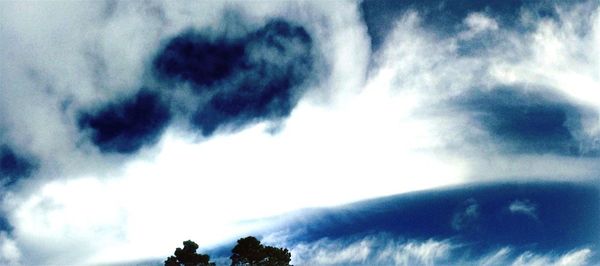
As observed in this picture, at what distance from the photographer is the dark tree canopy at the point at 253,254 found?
125562 millimetres

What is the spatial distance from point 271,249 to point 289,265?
16.5 feet

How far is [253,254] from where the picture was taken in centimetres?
12544

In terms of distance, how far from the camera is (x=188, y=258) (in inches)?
4931

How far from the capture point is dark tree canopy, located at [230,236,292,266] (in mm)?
125562

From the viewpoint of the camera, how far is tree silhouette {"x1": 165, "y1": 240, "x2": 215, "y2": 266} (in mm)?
125250

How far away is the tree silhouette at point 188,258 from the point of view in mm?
125250

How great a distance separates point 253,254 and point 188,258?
1231 cm

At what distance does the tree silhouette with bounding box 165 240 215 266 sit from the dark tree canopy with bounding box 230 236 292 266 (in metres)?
4.95

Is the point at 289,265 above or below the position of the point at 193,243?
below

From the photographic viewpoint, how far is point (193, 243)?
12675 centimetres

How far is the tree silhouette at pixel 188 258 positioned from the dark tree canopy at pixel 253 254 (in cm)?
495

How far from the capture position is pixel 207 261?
126 m

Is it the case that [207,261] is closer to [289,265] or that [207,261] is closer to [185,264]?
[185,264]

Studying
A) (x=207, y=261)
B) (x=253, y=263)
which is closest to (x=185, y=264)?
(x=207, y=261)
